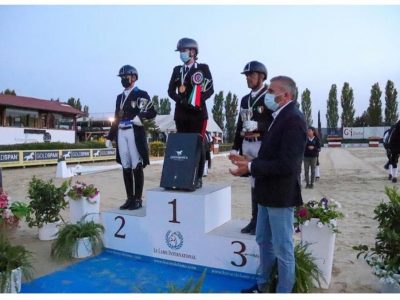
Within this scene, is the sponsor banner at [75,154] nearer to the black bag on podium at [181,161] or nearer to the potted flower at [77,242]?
the potted flower at [77,242]

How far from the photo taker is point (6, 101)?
73.8 ft

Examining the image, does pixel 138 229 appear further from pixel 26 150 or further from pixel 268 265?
pixel 26 150

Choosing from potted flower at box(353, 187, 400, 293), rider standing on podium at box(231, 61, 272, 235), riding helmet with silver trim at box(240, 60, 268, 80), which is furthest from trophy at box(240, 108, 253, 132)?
potted flower at box(353, 187, 400, 293)

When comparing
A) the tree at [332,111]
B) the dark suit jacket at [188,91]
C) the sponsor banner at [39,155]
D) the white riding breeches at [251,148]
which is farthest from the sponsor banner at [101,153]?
the tree at [332,111]

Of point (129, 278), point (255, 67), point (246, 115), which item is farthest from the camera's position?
point (246, 115)

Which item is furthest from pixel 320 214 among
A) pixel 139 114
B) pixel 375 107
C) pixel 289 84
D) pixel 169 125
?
pixel 375 107

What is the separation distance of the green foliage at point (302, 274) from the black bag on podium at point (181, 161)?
1235mm

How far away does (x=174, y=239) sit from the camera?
353 centimetres

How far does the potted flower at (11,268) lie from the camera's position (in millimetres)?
2752

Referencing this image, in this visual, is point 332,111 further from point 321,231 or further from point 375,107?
point 321,231

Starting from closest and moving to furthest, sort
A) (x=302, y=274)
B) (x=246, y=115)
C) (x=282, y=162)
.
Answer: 1. (x=282, y=162)
2. (x=302, y=274)
3. (x=246, y=115)

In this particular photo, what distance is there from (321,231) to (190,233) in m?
1.19

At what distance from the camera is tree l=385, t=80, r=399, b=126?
1722 inches

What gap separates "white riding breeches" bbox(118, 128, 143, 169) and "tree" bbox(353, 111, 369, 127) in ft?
153
